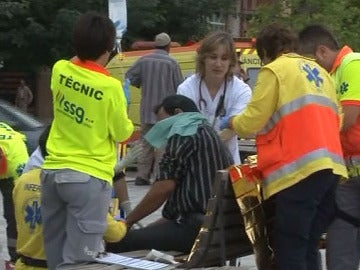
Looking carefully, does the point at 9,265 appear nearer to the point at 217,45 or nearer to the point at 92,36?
the point at 217,45

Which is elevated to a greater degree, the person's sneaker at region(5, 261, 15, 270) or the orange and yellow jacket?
the orange and yellow jacket

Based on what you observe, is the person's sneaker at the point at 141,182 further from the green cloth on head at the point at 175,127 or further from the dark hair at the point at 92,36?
the dark hair at the point at 92,36

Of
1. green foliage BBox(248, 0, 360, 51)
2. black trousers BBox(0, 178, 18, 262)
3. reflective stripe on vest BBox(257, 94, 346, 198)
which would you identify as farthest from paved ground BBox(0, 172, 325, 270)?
green foliage BBox(248, 0, 360, 51)

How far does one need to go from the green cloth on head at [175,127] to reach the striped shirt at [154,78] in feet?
26.4

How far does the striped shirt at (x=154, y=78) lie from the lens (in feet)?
48.2

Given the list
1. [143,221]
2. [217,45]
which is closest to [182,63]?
[143,221]

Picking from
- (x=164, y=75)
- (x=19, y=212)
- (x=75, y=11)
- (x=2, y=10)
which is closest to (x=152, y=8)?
(x=75, y=11)

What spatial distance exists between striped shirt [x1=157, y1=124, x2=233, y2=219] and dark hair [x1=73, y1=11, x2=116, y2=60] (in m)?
0.66

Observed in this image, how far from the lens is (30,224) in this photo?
6.48 meters

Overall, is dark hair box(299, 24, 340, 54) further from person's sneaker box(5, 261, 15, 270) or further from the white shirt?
person's sneaker box(5, 261, 15, 270)

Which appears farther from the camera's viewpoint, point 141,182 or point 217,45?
point 141,182

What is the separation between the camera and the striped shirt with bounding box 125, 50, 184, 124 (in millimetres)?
14688

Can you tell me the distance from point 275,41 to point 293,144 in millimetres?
703

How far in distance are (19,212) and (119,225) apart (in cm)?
59
